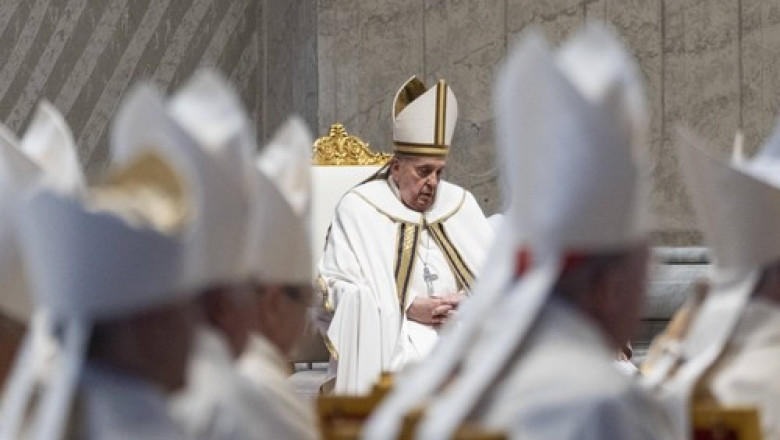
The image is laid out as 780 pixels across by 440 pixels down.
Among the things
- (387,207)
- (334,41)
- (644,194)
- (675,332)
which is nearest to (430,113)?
(387,207)

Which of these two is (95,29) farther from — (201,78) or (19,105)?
(201,78)

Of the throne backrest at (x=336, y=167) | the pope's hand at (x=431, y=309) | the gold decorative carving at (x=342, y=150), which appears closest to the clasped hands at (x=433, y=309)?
the pope's hand at (x=431, y=309)

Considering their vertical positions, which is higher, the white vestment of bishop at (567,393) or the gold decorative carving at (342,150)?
the gold decorative carving at (342,150)

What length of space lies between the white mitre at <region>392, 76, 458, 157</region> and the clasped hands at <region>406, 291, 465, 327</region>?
74 cm

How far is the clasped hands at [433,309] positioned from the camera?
870 centimetres

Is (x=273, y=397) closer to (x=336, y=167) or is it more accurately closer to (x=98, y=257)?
(x=98, y=257)

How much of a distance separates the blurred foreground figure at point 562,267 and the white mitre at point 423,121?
5.98 metres

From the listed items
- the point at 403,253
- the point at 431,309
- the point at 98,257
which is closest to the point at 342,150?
the point at 403,253

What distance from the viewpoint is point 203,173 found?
335 centimetres

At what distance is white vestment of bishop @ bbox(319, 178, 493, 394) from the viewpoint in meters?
8.68

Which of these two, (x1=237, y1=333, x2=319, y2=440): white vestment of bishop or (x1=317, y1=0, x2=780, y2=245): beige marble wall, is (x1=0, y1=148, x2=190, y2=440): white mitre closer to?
(x1=237, y1=333, x2=319, y2=440): white vestment of bishop

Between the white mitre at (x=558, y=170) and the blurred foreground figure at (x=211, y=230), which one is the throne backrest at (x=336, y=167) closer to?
the blurred foreground figure at (x=211, y=230)

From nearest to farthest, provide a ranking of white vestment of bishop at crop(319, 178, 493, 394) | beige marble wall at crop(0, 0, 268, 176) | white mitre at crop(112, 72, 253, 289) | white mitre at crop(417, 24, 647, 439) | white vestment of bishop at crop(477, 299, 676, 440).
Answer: white vestment of bishop at crop(477, 299, 676, 440) < white mitre at crop(417, 24, 647, 439) < white mitre at crop(112, 72, 253, 289) < white vestment of bishop at crop(319, 178, 493, 394) < beige marble wall at crop(0, 0, 268, 176)

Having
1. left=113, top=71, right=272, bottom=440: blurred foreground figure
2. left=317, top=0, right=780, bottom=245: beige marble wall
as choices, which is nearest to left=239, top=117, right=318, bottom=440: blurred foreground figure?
left=113, top=71, right=272, bottom=440: blurred foreground figure
